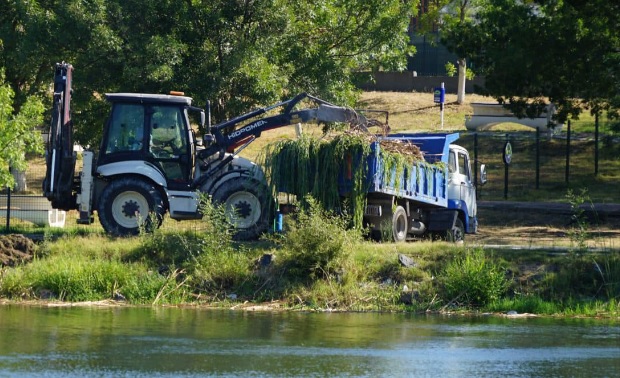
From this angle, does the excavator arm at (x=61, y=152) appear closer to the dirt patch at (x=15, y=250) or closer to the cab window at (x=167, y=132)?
the dirt patch at (x=15, y=250)

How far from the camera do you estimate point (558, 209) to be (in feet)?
100

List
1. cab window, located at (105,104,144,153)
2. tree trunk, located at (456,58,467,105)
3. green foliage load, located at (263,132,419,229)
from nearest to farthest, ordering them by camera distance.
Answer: green foliage load, located at (263,132,419,229), cab window, located at (105,104,144,153), tree trunk, located at (456,58,467,105)

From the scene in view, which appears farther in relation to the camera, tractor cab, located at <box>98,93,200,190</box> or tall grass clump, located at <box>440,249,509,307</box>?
tractor cab, located at <box>98,93,200,190</box>

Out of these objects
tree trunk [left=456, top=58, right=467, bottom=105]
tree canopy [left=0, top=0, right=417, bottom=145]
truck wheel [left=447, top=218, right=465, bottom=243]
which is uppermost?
tree trunk [left=456, top=58, right=467, bottom=105]

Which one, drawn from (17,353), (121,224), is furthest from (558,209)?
(17,353)

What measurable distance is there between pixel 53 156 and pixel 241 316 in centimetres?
667

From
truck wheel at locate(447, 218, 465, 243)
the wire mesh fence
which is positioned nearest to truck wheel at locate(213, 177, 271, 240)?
truck wheel at locate(447, 218, 465, 243)

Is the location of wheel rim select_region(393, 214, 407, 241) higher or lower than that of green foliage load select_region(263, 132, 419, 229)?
lower

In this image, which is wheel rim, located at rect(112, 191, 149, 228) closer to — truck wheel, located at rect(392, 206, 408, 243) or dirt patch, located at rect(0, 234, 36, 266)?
dirt patch, located at rect(0, 234, 36, 266)

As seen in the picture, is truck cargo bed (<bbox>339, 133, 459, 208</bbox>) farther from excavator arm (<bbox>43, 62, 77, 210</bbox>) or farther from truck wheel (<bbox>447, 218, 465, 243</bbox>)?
excavator arm (<bbox>43, 62, 77, 210</bbox>)

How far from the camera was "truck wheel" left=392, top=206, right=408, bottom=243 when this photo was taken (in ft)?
73.0

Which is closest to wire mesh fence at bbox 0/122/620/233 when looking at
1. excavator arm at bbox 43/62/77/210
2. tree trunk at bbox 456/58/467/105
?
excavator arm at bbox 43/62/77/210

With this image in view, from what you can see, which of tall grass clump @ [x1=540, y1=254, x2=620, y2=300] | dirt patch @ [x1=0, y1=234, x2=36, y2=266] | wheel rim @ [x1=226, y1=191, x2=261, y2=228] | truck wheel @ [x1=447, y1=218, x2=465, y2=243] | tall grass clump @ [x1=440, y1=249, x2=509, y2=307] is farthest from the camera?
truck wheel @ [x1=447, y1=218, x2=465, y2=243]

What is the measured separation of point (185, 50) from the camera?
27.7 meters
